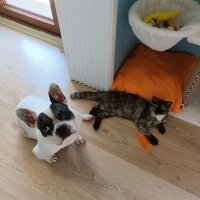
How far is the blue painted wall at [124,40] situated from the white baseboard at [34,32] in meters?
0.61

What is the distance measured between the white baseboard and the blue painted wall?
0.61m

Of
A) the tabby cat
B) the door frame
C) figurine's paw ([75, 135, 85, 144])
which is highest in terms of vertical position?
the door frame

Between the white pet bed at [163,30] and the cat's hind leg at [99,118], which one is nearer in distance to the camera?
the white pet bed at [163,30]

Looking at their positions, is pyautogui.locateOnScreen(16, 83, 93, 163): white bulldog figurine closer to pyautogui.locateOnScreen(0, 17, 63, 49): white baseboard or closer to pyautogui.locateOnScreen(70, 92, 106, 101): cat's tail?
pyautogui.locateOnScreen(70, 92, 106, 101): cat's tail

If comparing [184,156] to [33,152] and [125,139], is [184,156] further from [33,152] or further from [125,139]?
[33,152]

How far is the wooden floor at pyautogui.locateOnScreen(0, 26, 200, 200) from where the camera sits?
1.31 meters

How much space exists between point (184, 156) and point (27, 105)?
0.93 m

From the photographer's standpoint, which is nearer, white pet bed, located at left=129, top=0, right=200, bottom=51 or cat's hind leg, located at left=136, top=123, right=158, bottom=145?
white pet bed, located at left=129, top=0, right=200, bottom=51

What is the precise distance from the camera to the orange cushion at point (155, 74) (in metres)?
1.52

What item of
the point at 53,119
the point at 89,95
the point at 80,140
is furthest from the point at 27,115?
the point at 89,95

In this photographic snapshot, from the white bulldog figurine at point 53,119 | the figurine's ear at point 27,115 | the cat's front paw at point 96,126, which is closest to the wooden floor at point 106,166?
the cat's front paw at point 96,126

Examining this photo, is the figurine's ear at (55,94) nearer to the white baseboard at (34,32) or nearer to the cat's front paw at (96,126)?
the cat's front paw at (96,126)

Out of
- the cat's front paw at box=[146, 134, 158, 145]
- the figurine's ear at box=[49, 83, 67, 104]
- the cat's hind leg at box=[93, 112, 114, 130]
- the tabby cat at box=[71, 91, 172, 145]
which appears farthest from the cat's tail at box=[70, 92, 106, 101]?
the figurine's ear at box=[49, 83, 67, 104]

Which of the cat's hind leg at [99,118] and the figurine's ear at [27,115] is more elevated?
the figurine's ear at [27,115]
